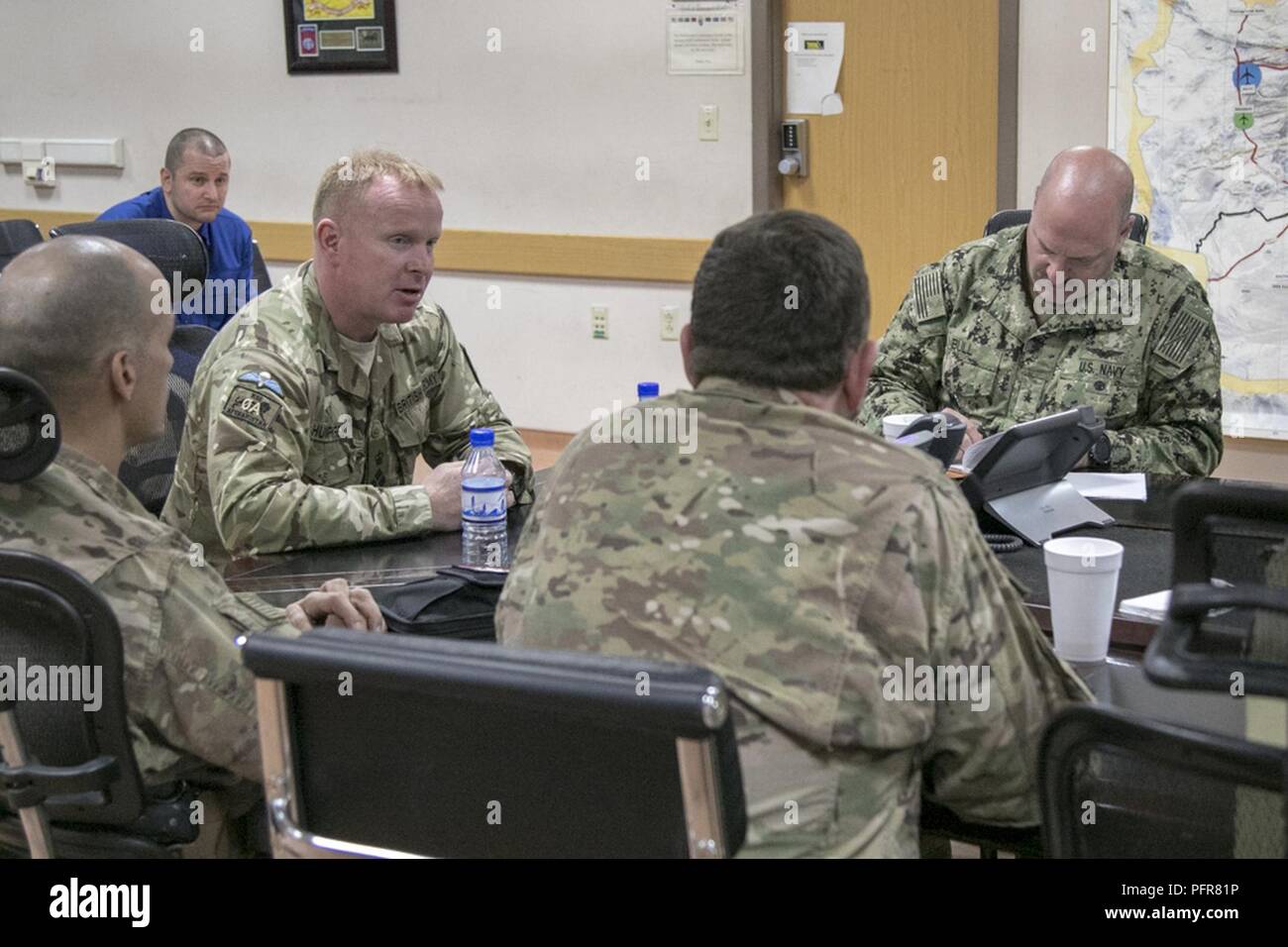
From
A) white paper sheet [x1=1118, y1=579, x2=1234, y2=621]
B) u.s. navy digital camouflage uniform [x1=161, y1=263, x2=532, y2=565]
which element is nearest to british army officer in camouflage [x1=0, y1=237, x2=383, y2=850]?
u.s. navy digital camouflage uniform [x1=161, y1=263, x2=532, y2=565]

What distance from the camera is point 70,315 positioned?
1.72 meters

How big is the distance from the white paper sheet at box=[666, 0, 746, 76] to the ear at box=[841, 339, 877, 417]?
3.99 m

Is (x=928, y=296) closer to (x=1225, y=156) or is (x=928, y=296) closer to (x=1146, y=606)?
(x=1146, y=606)

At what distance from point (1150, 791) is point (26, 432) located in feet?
3.82

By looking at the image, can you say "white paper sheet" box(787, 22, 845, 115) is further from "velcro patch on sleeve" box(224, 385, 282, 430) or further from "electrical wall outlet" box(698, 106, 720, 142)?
"velcro patch on sleeve" box(224, 385, 282, 430)

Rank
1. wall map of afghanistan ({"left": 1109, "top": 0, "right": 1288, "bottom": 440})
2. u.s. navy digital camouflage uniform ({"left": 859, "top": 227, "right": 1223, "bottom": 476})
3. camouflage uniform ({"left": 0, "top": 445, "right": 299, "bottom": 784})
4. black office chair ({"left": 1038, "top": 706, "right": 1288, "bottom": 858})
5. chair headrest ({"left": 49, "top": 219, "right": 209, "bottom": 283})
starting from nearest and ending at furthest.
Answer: black office chair ({"left": 1038, "top": 706, "right": 1288, "bottom": 858})
camouflage uniform ({"left": 0, "top": 445, "right": 299, "bottom": 784})
u.s. navy digital camouflage uniform ({"left": 859, "top": 227, "right": 1223, "bottom": 476})
chair headrest ({"left": 49, "top": 219, "right": 209, "bottom": 283})
wall map of afghanistan ({"left": 1109, "top": 0, "right": 1288, "bottom": 440})

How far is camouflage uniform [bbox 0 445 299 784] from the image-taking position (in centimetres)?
165

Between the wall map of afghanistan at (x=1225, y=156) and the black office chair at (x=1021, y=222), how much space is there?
118 centimetres

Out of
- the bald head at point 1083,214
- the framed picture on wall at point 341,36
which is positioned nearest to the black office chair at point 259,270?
the framed picture on wall at point 341,36

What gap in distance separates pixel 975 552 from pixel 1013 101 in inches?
151

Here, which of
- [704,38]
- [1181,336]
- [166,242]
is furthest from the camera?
[704,38]

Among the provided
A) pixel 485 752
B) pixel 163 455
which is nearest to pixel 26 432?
pixel 485 752

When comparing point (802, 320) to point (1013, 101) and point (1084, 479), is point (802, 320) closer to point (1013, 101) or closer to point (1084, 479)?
point (1084, 479)

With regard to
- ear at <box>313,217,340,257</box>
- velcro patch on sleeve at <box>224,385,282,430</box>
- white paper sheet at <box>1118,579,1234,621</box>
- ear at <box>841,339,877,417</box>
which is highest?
ear at <box>313,217,340,257</box>
